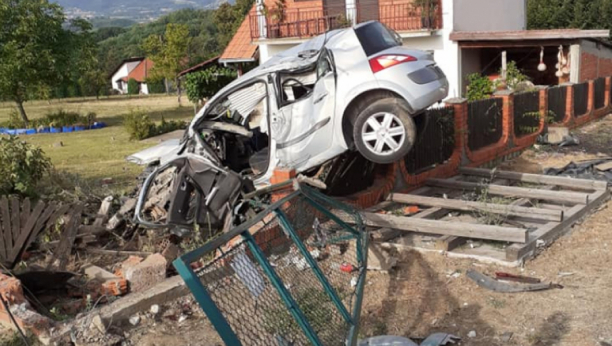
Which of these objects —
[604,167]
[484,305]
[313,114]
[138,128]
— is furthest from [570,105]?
[138,128]

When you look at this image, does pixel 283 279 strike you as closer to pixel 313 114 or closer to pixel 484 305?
pixel 484 305

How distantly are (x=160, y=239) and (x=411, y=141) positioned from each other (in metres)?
3.43

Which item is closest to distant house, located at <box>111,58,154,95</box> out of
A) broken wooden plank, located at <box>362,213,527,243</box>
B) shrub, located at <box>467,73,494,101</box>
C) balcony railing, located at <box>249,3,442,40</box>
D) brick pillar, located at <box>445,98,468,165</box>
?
balcony railing, located at <box>249,3,442,40</box>

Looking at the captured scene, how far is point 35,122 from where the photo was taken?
29.6 meters

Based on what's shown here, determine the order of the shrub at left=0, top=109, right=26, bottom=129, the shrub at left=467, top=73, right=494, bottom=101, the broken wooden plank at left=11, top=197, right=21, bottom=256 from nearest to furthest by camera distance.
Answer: the broken wooden plank at left=11, top=197, right=21, bottom=256
the shrub at left=467, top=73, right=494, bottom=101
the shrub at left=0, top=109, right=26, bottom=129

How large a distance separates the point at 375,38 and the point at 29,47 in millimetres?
24856

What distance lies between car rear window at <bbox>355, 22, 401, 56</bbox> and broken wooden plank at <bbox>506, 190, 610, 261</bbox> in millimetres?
2917

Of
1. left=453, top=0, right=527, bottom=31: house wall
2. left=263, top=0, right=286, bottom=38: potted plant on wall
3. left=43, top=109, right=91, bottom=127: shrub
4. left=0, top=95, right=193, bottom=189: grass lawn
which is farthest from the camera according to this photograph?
left=43, top=109, right=91, bottom=127: shrub

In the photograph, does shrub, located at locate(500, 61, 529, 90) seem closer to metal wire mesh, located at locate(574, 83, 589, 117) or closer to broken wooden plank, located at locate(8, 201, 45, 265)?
metal wire mesh, located at locate(574, 83, 589, 117)

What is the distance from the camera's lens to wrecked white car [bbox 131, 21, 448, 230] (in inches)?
305

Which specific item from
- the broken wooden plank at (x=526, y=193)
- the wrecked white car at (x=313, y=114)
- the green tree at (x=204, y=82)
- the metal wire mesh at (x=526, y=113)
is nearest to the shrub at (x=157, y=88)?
the green tree at (x=204, y=82)

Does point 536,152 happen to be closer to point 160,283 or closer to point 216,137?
point 216,137

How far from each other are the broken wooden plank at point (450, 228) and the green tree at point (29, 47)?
2474cm

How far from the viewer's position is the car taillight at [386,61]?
7.75m
